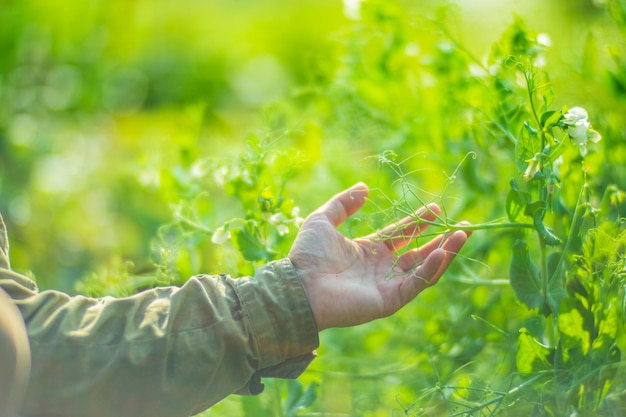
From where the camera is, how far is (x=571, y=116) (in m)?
0.81

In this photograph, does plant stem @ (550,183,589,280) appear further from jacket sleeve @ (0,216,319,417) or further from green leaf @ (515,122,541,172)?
jacket sleeve @ (0,216,319,417)

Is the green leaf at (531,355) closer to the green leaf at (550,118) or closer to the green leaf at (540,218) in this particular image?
the green leaf at (540,218)

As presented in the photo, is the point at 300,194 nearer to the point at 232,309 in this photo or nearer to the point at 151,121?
the point at 232,309

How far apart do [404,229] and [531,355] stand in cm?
21

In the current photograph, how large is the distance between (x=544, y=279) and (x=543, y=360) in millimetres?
92

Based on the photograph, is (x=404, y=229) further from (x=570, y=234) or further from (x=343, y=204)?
(x=570, y=234)

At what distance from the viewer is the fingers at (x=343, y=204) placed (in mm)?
941

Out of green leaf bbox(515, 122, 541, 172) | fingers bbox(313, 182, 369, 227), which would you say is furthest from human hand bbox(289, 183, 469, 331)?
green leaf bbox(515, 122, 541, 172)

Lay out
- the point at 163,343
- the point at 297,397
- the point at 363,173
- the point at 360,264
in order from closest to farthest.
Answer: the point at 163,343 < the point at 360,264 < the point at 297,397 < the point at 363,173

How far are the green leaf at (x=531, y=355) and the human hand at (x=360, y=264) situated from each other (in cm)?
12

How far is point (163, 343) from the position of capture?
0.80 m

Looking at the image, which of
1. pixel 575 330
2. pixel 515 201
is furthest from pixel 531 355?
pixel 515 201

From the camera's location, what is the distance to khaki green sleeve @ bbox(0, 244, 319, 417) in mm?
771

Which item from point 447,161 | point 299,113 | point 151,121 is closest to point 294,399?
point 447,161
